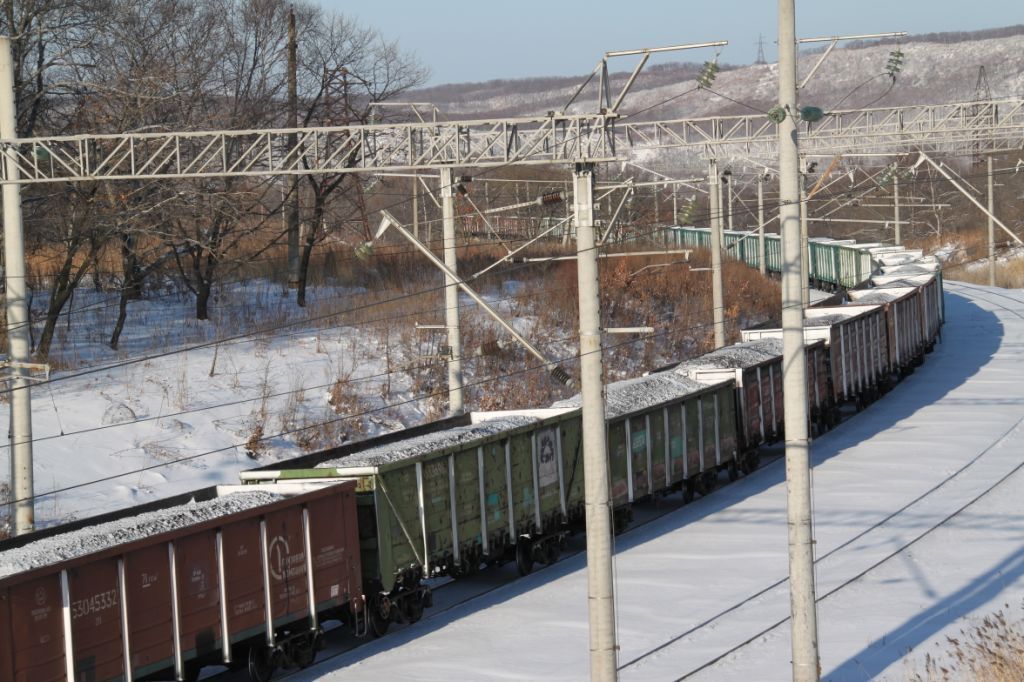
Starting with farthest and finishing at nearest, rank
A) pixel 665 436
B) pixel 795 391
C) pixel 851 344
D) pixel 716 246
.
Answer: pixel 851 344
pixel 716 246
pixel 665 436
pixel 795 391

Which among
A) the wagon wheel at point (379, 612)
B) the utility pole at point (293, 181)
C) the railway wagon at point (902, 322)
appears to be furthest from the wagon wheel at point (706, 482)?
the utility pole at point (293, 181)

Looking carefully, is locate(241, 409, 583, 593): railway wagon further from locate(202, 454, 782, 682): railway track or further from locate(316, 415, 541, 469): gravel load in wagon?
locate(202, 454, 782, 682): railway track

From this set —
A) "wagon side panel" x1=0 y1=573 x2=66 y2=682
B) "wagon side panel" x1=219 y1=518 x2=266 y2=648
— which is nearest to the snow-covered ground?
"wagon side panel" x1=219 y1=518 x2=266 y2=648

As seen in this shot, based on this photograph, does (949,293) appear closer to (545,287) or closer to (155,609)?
(545,287)

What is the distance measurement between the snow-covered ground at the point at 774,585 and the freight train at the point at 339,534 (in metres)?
0.79

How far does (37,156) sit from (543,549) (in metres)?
10.2

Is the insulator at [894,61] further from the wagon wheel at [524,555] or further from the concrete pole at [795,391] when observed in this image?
the concrete pole at [795,391]

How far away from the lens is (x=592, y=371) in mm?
12977

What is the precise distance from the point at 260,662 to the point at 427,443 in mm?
4857

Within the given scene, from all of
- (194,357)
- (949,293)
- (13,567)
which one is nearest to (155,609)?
(13,567)

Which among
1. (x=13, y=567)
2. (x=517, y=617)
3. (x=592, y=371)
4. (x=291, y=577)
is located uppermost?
(x=592, y=371)

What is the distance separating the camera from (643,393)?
24.5 meters

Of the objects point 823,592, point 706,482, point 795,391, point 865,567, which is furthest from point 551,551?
point 795,391

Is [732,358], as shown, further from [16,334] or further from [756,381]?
[16,334]
